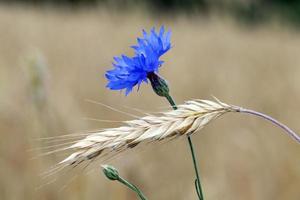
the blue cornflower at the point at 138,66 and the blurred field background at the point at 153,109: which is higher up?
the blue cornflower at the point at 138,66

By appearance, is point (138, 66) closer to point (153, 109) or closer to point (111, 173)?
point (111, 173)

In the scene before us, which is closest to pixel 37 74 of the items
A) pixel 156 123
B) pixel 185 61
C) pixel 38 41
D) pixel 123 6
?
pixel 156 123

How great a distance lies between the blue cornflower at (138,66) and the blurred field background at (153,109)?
0.05m

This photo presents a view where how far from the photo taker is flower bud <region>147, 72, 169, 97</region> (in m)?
0.75

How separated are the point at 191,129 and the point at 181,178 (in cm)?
164

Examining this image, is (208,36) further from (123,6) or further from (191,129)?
(191,129)

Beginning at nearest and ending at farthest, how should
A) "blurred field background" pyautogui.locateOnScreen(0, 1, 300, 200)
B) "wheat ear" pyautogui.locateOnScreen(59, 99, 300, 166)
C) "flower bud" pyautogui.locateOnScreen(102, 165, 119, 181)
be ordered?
1. "wheat ear" pyautogui.locateOnScreen(59, 99, 300, 166)
2. "flower bud" pyautogui.locateOnScreen(102, 165, 119, 181)
3. "blurred field background" pyautogui.locateOnScreen(0, 1, 300, 200)

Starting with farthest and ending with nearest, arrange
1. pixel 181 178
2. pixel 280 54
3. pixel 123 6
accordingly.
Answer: pixel 123 6, pixel 280 54, pixel 181 178

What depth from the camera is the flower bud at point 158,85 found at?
29.6 inches

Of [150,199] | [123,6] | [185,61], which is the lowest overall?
[150,199]

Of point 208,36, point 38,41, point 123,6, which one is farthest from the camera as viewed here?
point 123,6

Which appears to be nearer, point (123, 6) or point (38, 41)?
point (38, 41)

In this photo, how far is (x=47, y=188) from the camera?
2.08 m

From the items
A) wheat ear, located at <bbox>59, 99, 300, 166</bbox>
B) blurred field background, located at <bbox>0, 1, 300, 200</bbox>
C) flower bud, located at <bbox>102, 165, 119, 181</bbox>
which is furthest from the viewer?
blurred field background, located at <bbox>0, 1, 300, 200</bbox>
